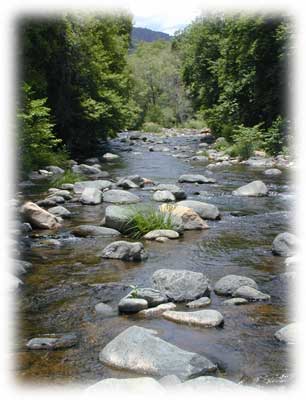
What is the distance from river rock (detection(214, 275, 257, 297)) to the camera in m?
6.96

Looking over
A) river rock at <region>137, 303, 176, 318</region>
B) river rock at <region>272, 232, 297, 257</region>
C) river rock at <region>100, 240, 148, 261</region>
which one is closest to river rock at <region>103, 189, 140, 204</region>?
river rock at <region>100, 240, 148, 261</region>

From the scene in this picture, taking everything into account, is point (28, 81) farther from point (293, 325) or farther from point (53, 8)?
point (293, 325)

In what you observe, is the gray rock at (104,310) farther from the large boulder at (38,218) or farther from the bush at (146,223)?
the large boulder at (38,218)

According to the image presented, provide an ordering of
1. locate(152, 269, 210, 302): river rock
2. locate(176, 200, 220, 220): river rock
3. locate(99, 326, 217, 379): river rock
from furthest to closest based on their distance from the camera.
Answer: locate(176, 200, 220, 220): river rock, locate(152, 269, 210, 302): river rock, locate(99, 326, 217, 379): river rock

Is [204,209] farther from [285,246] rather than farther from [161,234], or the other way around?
[285,246]

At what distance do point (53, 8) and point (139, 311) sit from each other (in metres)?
17.2

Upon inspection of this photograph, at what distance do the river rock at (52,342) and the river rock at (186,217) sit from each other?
17.3 feet

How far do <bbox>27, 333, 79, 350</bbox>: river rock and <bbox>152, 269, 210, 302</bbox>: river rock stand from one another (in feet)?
5.02

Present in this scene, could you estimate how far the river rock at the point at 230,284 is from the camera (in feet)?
22.9

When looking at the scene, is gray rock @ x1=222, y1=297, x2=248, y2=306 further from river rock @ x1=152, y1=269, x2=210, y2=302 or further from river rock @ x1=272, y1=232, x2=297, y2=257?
river rock @ x1=272, y1=232, x2=297, y2=257

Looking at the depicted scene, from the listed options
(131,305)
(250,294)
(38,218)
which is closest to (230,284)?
(250,294)

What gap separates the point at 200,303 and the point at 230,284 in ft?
1.99

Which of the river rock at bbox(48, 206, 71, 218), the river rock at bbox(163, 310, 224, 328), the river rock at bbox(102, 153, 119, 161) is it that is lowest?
the river rock at bbox(102, 153, 119, 161)

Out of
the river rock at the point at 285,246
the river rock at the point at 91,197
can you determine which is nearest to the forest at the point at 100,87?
the river rock at the point at 91,197
